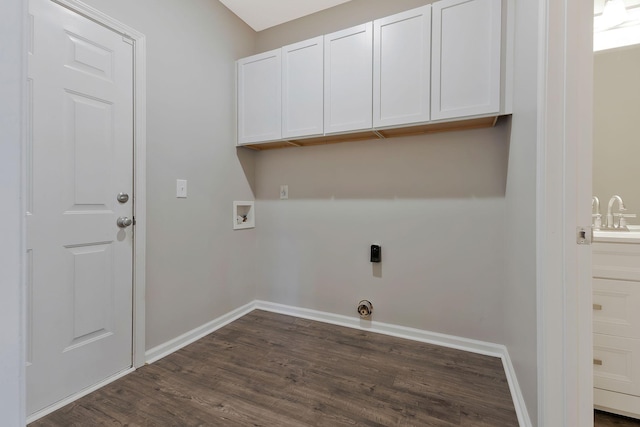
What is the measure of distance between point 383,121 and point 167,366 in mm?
2149

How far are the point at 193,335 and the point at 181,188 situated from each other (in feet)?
3.63

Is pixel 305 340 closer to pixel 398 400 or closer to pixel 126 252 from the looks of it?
pixel 398 400

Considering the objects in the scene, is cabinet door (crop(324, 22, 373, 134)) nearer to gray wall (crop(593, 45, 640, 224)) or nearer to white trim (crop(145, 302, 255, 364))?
gray wall (crop(593, 45, 640, 224))

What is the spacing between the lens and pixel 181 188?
1968 millimetres

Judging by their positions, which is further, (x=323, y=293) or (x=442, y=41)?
(x=323, y=293)

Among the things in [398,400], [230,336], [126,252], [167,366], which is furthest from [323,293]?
[126,252]

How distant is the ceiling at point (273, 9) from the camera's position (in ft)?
7.35

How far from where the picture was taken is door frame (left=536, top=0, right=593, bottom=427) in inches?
A: 36.9

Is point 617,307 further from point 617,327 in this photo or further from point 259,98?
point 259,98

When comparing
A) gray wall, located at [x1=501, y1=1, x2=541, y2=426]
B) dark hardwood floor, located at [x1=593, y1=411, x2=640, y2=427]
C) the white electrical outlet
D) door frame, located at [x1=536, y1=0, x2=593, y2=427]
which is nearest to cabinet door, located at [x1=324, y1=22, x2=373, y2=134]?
the white electrical outlet

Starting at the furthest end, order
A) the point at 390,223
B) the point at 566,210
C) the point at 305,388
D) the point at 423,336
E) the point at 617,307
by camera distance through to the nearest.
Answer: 1. the point at 390,223
2. the point at 423,336
3. the point at 305,388
4. the point at 617,307
5. the point at 566,210

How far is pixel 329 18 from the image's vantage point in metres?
2.32

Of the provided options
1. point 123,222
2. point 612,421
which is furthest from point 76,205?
point 612,421

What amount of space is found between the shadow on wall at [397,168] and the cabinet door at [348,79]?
293 millimetres
